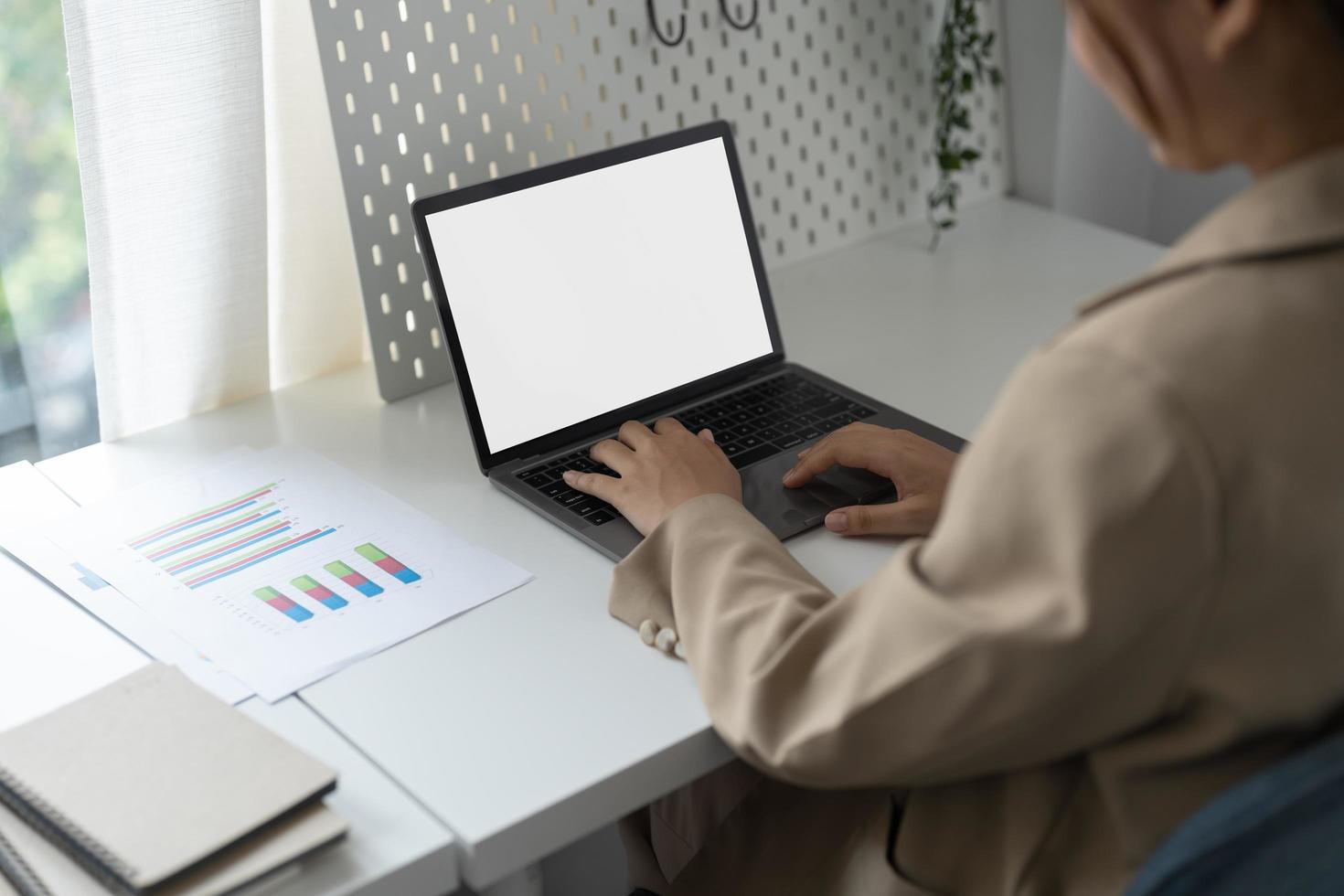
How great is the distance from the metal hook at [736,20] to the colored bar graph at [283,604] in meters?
0.79

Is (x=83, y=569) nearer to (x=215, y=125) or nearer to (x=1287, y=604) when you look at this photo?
(x=215, y=125)

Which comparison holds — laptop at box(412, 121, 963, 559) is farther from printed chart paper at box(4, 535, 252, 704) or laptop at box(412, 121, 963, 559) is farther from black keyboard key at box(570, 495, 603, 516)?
printed chart paper at box(4, 535, 252, 704)

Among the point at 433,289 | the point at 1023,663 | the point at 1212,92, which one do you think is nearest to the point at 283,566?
the point at 433,289

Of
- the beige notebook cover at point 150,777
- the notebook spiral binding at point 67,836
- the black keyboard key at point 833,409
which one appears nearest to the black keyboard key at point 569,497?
the black keyboard key at point 833,409

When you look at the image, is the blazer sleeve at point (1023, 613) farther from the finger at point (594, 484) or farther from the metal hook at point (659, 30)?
the metal hook at point (659, 30)

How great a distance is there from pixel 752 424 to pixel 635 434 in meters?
0.13

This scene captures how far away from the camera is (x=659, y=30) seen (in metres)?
1.44

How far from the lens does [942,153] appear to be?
5.32 feet

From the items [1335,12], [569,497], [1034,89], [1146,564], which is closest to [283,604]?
[569,497]

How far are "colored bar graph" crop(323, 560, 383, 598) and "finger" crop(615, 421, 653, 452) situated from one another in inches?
9.0

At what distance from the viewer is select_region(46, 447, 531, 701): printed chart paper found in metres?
0.98

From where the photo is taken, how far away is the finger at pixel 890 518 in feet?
3.43

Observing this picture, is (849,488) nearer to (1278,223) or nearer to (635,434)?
(635,434)

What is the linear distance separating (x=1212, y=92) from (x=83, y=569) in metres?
0.85
